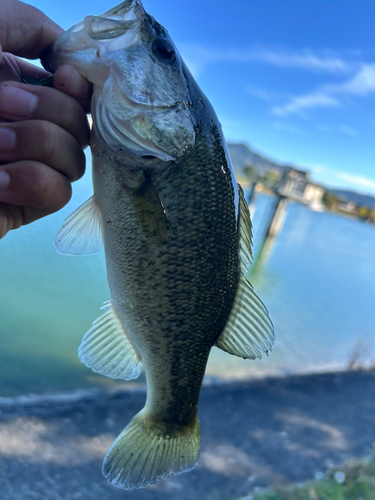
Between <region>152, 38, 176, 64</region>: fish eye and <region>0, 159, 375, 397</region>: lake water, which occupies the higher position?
<region>152, 38, 176, 64</region>: fish eye

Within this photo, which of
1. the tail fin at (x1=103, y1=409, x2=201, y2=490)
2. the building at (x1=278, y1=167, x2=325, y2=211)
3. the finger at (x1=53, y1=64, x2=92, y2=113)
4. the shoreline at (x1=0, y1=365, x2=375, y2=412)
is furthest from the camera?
the building at (x1=278, y1=167, x2=325, y2=211)

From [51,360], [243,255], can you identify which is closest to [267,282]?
[51,360]

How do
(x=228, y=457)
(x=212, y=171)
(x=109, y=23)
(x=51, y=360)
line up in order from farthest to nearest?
(x=51, y=360)
(x=228, y=457)
(x=212, y=171)
(x=109, y=23)

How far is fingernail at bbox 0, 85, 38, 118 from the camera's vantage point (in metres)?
1.23

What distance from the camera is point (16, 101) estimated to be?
1256 millimetres

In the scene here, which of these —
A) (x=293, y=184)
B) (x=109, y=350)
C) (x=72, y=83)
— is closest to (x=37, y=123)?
(x=72, y=83)

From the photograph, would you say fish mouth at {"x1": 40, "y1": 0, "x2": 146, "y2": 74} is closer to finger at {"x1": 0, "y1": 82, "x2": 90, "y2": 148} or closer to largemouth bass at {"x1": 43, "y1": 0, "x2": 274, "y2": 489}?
largemouth bass at {"x1": 43, "y1": 0, "x2": 274, "y2": 489}

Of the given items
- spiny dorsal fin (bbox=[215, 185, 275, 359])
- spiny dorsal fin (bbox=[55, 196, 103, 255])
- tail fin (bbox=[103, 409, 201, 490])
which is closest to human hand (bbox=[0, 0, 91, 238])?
spiny dorsal fin (bbox=[55, 196, 103, 255])

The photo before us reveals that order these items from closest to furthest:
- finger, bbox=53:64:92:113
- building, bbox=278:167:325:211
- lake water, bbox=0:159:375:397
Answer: finger, bbox=53:64:92:113 < lake water, bbox=0:159:375:397 < building, bbox=278:167:325:211

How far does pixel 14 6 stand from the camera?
1411 millimetres

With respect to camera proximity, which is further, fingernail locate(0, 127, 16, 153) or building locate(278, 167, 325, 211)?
building locate(278, 167, 325, 211)

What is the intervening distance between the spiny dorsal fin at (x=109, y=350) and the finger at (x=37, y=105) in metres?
0.79

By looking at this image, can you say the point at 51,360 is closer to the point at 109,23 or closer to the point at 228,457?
the point at 228,457

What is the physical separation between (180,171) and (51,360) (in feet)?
17.5
